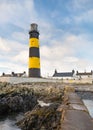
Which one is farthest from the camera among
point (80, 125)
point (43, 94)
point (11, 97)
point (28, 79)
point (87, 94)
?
point (28, 79)

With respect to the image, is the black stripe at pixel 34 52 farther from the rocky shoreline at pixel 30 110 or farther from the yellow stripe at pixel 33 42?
the rocky shoreline at pixel 30 110

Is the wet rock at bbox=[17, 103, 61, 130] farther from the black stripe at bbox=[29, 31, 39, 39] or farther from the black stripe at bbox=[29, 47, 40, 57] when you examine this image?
the black stripe at bbox=[29, 31, 39, 39]

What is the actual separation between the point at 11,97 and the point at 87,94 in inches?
580

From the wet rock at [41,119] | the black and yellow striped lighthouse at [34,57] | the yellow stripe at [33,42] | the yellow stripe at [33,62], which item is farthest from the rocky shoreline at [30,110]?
the yellow stripe at [33,42]

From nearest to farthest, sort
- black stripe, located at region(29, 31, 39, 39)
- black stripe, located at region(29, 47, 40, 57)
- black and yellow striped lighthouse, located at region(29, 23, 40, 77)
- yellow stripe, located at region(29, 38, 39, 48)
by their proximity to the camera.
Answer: black and yellow striped lighthouse, located at region(29, 23, 40, 77) < black stripe, located at region(29, 47, 40, 57) < yellow stripe, located at region(29, 38, 39, 48) < black stripe, located at region(29, 31, 39, 39)

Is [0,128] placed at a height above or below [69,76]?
below

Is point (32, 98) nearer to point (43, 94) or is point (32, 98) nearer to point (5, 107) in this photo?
point (5, 107)

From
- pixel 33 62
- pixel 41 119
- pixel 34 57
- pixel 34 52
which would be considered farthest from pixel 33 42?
pixel 41 119

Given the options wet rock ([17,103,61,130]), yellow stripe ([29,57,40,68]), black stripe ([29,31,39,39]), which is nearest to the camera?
wet rock ([17,103,61,130])

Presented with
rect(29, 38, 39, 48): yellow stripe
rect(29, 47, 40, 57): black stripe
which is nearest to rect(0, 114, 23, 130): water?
rect(29, 47, 40, 57): black stripe

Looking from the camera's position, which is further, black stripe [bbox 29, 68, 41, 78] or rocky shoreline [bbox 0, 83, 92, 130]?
black stripe [bbox 29, 68, 41, 78]

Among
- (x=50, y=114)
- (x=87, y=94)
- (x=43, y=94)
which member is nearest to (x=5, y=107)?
(x=50, y=114)

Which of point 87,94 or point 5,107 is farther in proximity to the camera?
point 87,94

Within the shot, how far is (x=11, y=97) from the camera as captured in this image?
15.3 m
